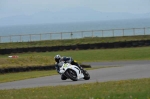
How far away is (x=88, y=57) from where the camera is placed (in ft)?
151

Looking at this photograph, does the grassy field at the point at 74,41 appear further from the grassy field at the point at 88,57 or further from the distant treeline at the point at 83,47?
the grassy field at the point at 88,57

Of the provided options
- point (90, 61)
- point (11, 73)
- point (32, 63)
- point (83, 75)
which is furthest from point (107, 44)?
point (83, 75)

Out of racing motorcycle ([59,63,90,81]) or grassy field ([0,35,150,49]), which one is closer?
racing motorcycle ([59,63,90,81])

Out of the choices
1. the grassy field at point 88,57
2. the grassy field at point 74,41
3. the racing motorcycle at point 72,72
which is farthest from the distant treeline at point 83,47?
the racing motorcycle at point 72,72

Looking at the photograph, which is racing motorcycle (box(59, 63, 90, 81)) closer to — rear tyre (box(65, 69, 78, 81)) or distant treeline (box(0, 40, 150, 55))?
rear tyre (box(65, 69, 78, 81))

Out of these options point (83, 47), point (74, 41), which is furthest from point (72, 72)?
point (74, 41)

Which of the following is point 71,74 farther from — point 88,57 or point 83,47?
point 83,47

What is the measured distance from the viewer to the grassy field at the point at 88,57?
35375mm

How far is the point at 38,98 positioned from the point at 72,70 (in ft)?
30.2

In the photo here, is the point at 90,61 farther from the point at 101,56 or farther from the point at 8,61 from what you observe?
the point at 8,61

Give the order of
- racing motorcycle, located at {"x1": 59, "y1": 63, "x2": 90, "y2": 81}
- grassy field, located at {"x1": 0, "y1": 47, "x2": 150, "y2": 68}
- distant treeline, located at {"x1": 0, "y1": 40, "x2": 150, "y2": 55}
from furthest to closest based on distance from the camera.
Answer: distant treeline, located at {"x1": 0, "y1": 40, "x2": 150, "y2": 55} < grassy field, located at {"x1": 0, "y1": 47, "x2": 150, "y2": 68} < racing motorcycle, located at {"x1": 59, "y1": 63, "x2": 90, "y2": 81}

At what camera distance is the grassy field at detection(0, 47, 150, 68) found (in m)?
35.4

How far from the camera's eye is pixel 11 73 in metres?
32.9

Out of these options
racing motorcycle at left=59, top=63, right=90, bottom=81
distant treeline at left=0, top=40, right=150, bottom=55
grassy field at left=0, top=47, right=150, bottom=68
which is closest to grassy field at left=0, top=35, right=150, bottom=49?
distant treeline at left=0, top=40, right=150, bottom=55
